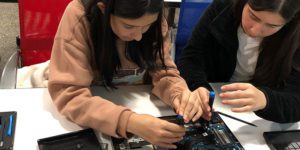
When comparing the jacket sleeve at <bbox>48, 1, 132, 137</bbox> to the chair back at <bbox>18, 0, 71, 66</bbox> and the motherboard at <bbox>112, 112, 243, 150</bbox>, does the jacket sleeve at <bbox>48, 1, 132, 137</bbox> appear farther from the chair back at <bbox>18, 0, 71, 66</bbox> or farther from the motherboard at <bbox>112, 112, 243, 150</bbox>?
the chair back at <bbox>18, 0, 71, 66</bbox>

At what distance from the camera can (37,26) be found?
3.98 ft

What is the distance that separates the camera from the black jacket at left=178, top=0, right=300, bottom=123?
1.08 m

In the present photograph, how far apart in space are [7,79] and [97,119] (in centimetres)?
43

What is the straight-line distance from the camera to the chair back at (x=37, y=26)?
1182 millimetres

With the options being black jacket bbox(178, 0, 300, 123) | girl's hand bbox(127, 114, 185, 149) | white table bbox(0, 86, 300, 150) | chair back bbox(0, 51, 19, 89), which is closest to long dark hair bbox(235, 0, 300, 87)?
black jacket bbox(178, 0, 300, 123)

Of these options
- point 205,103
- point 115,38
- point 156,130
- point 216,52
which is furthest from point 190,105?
point 216,52

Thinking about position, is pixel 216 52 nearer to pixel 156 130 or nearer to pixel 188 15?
pixel 188 15

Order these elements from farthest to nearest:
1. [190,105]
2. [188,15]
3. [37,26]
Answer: [188,15] → [37,26] → [190,105]

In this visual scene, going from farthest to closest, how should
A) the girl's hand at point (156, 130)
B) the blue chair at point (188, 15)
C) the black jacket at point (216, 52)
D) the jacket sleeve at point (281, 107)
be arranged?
Answer: the blue chair at point (188, 15), the black jacket at point (216, 52), the jacket sleeve at point (281, 107), the girl's hand at point (156, 130)

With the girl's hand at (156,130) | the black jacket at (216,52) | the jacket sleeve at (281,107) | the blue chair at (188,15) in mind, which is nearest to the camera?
the girl's hand at (156,130)

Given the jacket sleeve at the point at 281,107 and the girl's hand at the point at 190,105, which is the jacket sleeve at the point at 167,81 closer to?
the girl's hand at the point at 190,105

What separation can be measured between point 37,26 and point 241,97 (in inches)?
29.1

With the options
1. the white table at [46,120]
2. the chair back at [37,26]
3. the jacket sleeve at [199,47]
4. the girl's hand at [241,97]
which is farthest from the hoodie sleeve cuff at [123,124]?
the chair back at [37,26]

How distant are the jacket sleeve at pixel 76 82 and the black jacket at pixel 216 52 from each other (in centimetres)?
35
